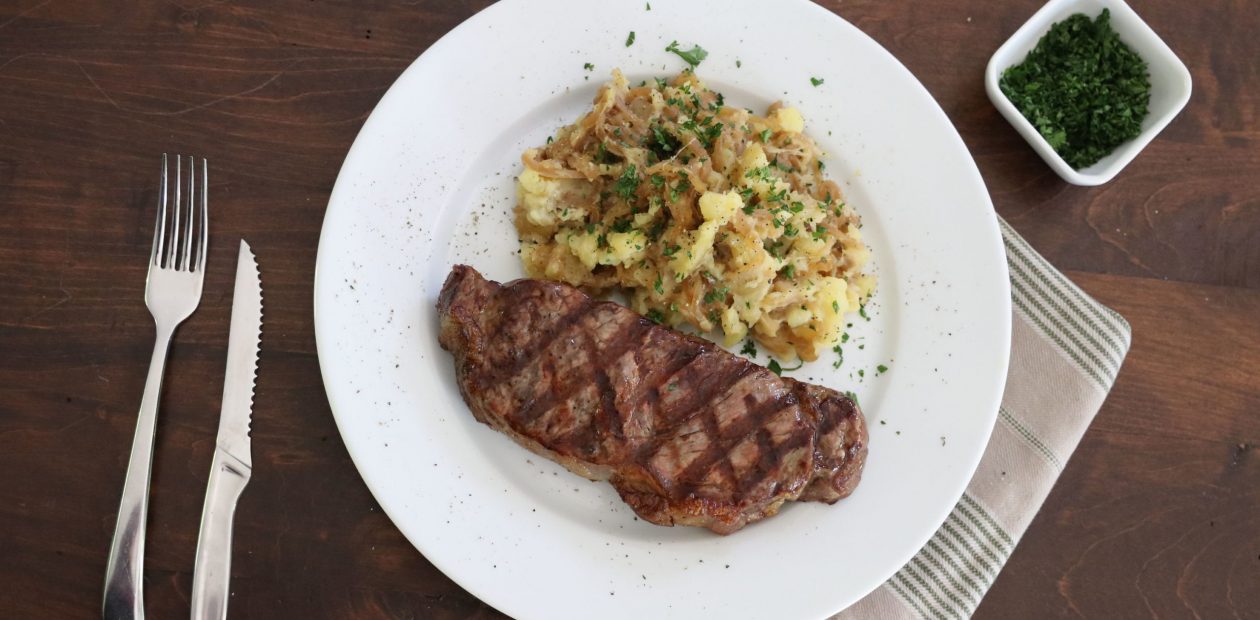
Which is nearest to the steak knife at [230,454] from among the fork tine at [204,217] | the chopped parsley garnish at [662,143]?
the fork tine at [204,217]

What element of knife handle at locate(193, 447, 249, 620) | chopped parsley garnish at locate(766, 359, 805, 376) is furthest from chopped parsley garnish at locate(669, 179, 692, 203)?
knife handle at locate(193, 447, 249, 620)

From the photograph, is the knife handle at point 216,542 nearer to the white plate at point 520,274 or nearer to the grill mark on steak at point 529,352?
the white plate at point 520,274

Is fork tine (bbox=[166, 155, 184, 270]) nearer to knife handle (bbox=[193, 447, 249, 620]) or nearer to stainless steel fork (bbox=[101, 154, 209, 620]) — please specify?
stainless steel fork (bbox=[101, 154, 209, 620])

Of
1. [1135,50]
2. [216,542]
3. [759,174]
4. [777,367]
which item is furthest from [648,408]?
[1135,50]

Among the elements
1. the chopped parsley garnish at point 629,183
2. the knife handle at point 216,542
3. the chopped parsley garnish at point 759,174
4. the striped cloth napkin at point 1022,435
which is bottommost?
the striped cloth napkin at point 1022,435

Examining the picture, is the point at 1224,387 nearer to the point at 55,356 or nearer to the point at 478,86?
the point at 478,86

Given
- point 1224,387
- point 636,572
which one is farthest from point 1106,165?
point 636,572
